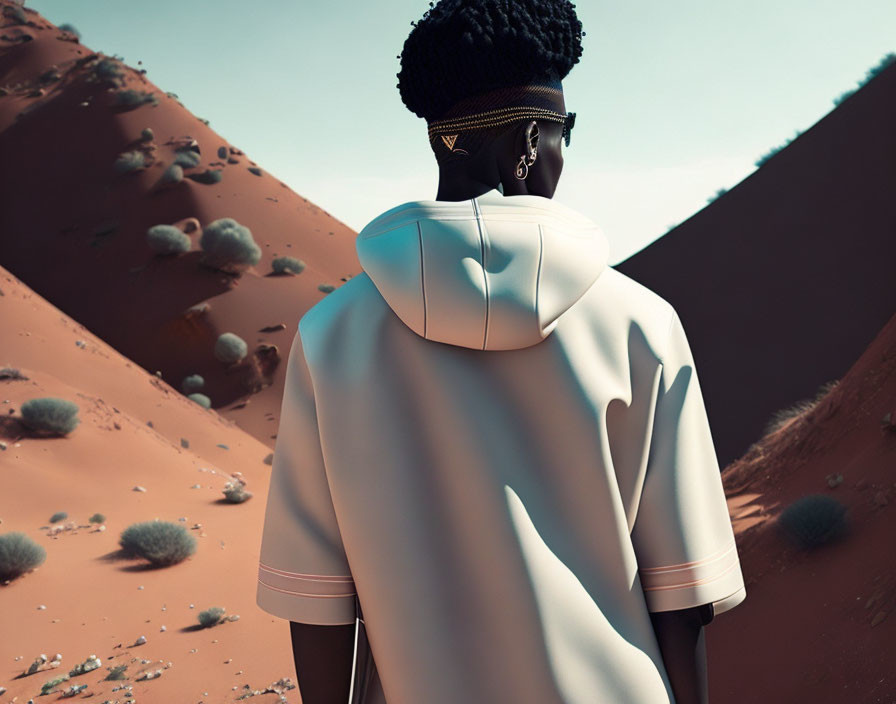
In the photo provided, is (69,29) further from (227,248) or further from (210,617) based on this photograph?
(210,617)

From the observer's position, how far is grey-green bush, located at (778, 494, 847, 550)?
6969mm

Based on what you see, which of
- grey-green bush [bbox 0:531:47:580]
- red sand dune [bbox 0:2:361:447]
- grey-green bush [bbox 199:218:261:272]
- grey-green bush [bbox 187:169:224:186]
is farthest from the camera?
grey-green bush [bbox 187:169:224:186]

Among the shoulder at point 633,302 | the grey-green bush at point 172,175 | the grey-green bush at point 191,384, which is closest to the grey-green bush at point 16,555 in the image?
the shoulder at point 633,302

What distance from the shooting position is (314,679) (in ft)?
5.34

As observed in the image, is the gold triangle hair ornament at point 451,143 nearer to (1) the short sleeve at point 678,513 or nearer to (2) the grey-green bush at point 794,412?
(1) the short sleeve at point 678,513

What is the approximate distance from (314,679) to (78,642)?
7447mm

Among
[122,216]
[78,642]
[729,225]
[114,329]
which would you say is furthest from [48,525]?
[729,225]

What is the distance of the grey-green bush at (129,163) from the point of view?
33.3 meters

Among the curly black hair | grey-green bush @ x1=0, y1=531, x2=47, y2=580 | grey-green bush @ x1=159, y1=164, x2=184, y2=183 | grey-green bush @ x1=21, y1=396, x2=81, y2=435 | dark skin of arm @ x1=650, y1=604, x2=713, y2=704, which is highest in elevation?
grey-green bush @ x1=159, y1=164, x2=184, y2=183

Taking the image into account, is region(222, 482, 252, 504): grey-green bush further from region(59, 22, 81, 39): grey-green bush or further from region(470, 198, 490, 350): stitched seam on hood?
region(59, 22, 81, 39): grey-green bush

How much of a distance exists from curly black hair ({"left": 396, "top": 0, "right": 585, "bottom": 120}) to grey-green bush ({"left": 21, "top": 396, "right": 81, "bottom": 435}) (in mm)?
12884

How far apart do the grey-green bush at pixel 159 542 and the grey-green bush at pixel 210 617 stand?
5.11 feet

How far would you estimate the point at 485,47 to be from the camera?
1.57 meters

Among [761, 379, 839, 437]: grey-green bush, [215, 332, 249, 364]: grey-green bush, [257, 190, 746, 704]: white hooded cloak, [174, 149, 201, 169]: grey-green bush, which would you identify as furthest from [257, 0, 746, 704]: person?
[174, 149, 201, 169]: grey-green bush
